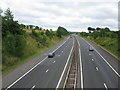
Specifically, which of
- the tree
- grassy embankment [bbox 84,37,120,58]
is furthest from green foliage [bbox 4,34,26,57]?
grassy embankment [bbox 84,37,120,58]

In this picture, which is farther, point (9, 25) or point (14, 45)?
point (9, 25)

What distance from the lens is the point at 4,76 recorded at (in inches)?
1150

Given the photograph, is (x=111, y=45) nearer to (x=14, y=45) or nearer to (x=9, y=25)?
(x=9, y=25)

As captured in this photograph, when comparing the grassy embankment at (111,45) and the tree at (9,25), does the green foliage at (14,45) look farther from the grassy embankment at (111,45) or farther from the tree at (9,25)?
the grassy embankment at (111,45)

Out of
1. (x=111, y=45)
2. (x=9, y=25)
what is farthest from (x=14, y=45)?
(x=111, y=45)

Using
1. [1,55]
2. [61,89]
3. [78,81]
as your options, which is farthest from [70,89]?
[1,55]

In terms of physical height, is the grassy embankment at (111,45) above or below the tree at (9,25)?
below

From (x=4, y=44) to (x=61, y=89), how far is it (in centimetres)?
1981

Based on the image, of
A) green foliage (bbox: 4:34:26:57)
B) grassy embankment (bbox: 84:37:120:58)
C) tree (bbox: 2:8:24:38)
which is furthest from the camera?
grassy embankment (bbox: 84:37:120:58)

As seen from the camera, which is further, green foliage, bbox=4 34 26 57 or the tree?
the tree

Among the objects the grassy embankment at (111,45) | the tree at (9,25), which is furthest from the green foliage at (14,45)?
the grassy embankment at (111,45)

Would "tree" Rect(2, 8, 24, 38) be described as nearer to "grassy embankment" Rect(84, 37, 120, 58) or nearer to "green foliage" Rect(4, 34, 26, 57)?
"green foliage" Rect(4, 34, 26, 57)

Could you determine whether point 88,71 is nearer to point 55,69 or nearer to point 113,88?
point 55,69

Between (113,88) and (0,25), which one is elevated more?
(0,25)
